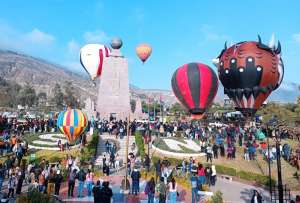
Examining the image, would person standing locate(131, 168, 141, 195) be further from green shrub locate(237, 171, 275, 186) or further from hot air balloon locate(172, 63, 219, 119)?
hot air balloon locate(172, 63, 219, 119)

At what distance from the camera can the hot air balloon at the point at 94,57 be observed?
152 ft

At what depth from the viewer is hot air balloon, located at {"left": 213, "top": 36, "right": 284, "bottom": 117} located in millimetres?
27250

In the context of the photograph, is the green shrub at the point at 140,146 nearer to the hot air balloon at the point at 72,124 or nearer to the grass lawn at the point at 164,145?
the grass lawn at the point at 164,145

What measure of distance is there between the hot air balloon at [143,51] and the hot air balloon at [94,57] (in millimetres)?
3942

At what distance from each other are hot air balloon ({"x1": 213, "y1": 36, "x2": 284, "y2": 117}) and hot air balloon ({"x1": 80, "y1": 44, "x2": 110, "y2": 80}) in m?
21.2

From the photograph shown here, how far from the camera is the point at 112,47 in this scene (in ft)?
154

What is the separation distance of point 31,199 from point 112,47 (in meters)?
37.4

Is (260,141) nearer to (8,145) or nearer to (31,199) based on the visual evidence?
(8,145)

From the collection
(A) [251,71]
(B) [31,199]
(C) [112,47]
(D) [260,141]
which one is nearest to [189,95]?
(A) [251,71]

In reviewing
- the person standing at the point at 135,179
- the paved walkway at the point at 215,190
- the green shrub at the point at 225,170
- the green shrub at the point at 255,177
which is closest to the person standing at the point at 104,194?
the paved walkway at the point at 215,190

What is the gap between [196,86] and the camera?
25.9 m

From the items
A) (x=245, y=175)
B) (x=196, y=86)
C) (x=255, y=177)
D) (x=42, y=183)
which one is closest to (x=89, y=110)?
(x=196, y=86)

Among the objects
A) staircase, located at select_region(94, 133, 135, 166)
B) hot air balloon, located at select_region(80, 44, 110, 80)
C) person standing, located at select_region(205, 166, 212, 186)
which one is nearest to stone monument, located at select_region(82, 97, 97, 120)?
hot air balloon, located at select_region(80, 44, 110, 80)

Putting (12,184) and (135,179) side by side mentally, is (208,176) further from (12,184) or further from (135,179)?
(12,184)
